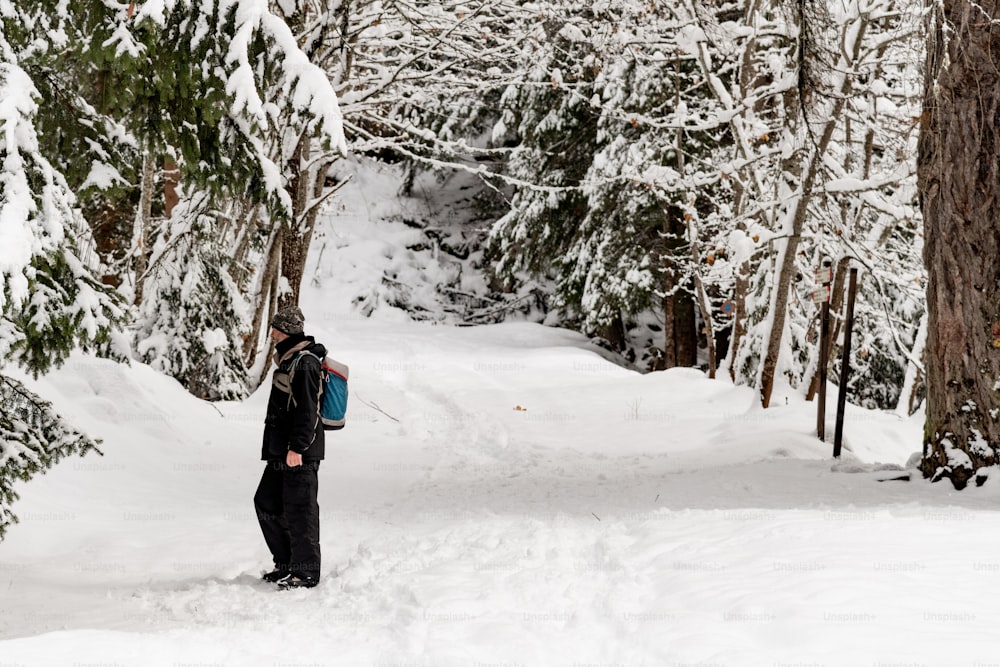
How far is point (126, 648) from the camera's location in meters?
3.87

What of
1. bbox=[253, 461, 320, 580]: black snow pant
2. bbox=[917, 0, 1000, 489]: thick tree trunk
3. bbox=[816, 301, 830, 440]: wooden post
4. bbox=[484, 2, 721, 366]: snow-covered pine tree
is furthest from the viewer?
bbox=[484, 2, 721, 366]: snow-covered pine tree

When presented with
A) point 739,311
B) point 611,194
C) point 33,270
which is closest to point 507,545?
point 33,270

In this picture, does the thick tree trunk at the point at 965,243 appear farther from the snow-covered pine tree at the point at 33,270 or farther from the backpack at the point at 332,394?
the snow-covered pine tree at the point at 33,270

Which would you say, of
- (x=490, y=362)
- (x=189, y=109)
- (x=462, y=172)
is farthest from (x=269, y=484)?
(x=462, y=172)

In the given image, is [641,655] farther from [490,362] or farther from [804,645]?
[490,362]

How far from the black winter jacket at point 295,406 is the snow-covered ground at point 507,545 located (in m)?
0.81

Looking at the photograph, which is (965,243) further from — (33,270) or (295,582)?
(33,270)

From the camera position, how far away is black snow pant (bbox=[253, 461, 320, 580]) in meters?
5.55

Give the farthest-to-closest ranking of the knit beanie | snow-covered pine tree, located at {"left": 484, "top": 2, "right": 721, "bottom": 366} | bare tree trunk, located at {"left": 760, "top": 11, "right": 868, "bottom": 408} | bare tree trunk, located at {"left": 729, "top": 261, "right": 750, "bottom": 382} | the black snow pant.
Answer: snow-covered pine tree, located at {"left": 484, "top": 2, "right": 721, "bottom": 366}, bare tree trunk, located at {"left": 729, "top": 261, "right": 750, "bottom": 382}, bare tree trunk, located at {"left": 760, "top": 11, "right": 868, "bottom": 408}, the knit beanie, the black snow pant

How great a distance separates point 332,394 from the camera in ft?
19.0

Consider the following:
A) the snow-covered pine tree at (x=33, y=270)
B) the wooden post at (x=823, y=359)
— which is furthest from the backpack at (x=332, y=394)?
the wooden post at (x=823, y=359)

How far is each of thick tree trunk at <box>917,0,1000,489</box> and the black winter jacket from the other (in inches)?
189

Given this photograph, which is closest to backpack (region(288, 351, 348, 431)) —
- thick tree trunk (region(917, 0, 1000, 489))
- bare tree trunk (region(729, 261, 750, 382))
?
thick tree trunk (region(917, 0, 1000, 489))

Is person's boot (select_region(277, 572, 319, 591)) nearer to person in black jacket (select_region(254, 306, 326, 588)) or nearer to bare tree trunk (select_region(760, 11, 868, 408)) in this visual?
person in black jacket (select_region(254, 306, 326, 588))
